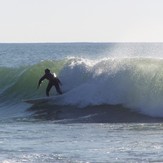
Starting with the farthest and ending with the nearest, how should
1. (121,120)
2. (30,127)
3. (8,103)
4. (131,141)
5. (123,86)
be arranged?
(8,103)
(123,86)
(121,120)
(30,127)
(131,141)

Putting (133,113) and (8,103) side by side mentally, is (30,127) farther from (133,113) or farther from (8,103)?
(8,103)

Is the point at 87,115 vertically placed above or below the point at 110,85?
below

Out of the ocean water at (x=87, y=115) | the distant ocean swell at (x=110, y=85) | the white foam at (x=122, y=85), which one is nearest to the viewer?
the ocean water at (x=87, y=115)

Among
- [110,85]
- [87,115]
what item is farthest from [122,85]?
[87,115]

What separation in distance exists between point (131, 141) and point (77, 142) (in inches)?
45.0

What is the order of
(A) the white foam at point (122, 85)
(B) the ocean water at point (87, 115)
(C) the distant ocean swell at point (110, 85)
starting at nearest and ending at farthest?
(B) the ocean water at point (87, 115), (A) the white foam at point (122, 85), (C) the distant ocean swell at point (110, 85)

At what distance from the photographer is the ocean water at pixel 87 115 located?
13.2 meters

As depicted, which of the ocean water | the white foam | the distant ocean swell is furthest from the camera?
the distant ocean swell

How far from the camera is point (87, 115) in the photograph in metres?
20.4

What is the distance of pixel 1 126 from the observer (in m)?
18.2

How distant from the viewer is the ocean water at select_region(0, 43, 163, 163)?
13180mm

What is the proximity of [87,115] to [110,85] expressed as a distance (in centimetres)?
274

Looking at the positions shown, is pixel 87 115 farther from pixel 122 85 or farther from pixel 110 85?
pixel 110 85

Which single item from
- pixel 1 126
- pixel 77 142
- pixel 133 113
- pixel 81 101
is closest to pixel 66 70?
pixel 81 101
